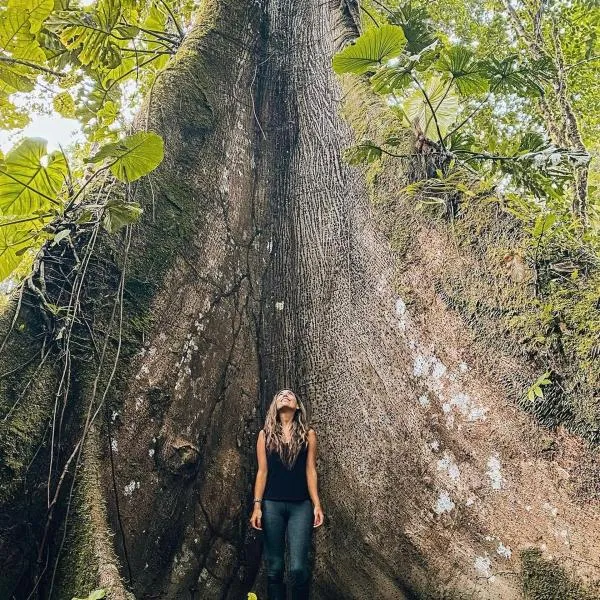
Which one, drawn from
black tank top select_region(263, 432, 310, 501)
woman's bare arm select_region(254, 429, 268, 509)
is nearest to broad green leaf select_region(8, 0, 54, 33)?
woman's bare arm select_region(254, 429, 268, 509)

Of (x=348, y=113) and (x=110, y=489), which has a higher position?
(x=348, y=113)

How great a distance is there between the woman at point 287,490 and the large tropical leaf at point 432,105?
160 centimetres

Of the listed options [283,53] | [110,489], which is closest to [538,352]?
[110,489]

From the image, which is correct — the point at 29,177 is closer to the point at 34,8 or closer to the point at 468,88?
the point at 34,8

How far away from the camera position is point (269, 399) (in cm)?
287

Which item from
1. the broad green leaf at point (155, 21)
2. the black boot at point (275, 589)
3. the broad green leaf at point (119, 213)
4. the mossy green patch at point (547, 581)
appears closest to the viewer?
the mossy green patch at point (547, 581)

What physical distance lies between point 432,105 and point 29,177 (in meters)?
2.04

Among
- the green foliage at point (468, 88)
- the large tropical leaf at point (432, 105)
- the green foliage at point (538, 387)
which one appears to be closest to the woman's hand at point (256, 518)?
the green foliage at point (538, 387)

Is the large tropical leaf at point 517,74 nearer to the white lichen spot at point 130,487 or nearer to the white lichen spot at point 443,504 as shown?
the white lichen spot at point 443,504

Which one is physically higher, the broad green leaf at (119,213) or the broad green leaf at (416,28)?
the broad green leaf at (416,28)

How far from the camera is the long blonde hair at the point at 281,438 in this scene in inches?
103

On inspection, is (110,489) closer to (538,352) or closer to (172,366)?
(172,366)

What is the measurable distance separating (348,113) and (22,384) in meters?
2.34

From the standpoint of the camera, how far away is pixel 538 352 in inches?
82.8
